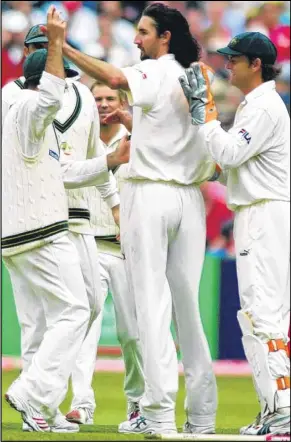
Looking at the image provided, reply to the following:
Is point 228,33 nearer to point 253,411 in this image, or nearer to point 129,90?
point 253,411

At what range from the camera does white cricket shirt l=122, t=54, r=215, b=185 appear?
6840 mm

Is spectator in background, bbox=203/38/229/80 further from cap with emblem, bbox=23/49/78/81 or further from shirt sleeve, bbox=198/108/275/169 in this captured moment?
shirt sleeve, bbox=198/108/275/169

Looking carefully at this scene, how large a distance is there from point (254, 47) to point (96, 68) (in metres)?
0.96

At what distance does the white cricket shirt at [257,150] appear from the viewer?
21.6 ft

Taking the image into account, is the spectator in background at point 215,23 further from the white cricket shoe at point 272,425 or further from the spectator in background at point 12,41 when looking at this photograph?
the white cricket shoe at point 272,425

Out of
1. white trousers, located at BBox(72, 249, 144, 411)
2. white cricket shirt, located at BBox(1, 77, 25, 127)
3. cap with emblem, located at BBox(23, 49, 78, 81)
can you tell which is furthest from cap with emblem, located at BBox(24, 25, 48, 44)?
white trousers, located at BBox(72, 249, 144, 411)

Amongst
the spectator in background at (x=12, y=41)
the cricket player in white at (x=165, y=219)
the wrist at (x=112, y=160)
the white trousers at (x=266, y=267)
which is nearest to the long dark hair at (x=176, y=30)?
the cricket player in white at (x=165, y=219)

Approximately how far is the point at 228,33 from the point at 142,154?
8856mm

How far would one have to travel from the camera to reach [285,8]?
15750 millimetres

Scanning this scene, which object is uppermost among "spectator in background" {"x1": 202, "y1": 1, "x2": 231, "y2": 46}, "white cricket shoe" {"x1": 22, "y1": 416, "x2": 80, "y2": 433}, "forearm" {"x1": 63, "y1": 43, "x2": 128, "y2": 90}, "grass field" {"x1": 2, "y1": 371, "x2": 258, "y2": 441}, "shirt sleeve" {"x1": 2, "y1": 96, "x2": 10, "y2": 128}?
"spectator in background" {"x1": 202, "y1": 1, "x2": 231, "y2": 46}

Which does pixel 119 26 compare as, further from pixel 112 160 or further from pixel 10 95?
pixel 112 160

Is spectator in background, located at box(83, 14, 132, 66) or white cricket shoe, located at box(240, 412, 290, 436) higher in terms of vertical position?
spectator in background, located at box(83, 14, 132, 66)

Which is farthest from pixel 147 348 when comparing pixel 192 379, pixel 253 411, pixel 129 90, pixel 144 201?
pixel 253 411

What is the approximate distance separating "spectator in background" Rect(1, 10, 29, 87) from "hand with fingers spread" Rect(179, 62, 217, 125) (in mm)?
7815
